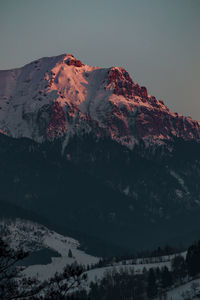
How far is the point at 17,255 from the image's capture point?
81312 mm

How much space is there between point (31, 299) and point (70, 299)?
3971 mm

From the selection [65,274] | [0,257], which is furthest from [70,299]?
[0,257]

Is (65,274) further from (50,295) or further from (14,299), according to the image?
(14,299)

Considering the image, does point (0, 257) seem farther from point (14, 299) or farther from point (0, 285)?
point (14, 299)

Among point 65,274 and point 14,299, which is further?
point 14,299

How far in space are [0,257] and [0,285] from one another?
2.70 metres

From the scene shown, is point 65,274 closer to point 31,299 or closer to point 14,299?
point 31,299

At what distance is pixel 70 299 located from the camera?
7975 cm

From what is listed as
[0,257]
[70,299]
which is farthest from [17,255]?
[70,299]

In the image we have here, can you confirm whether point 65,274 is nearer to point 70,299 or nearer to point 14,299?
point 70,299

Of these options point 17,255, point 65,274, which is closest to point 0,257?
point 17,255

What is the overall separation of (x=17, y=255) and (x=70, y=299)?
22.2 feet

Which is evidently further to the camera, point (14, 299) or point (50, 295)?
point (14, 299)

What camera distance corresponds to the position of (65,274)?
80.9 metres
